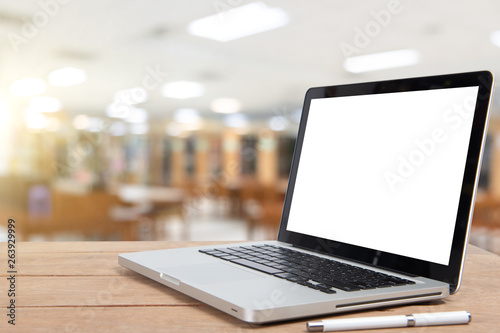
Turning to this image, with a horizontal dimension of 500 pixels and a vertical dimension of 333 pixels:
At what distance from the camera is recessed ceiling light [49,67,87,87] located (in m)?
5.47

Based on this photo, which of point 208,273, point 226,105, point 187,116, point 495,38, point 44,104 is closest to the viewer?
point 208,273

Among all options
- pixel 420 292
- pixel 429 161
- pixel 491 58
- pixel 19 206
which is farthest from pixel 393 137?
pixel 19 206

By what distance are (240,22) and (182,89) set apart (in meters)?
2.53

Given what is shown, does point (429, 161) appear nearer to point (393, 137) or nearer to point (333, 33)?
point (393, 137)

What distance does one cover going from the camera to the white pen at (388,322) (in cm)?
36

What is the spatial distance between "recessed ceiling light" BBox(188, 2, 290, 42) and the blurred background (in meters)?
0.02

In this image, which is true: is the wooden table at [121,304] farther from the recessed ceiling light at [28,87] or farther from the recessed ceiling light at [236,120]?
the recessed ceiling light at [236,120]

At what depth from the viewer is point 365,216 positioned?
1.86 feet

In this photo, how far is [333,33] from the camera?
410cm

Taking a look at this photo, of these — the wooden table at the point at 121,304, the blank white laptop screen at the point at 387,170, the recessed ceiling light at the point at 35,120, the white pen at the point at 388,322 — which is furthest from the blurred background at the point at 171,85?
the white pen at the point at 388,322

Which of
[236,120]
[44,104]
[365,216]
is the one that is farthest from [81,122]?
[365,216]

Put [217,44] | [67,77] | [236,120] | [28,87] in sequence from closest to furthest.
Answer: [217,44], [67,77], [28,87], [236,120]

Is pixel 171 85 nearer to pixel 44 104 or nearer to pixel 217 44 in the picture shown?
pixel 217 44

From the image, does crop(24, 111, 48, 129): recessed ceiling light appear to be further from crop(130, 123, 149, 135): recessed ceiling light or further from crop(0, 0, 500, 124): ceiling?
crop(130, 123, 149, 135): recessed ceiling light
